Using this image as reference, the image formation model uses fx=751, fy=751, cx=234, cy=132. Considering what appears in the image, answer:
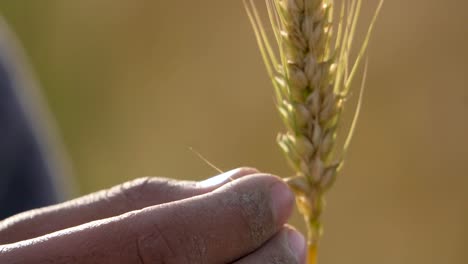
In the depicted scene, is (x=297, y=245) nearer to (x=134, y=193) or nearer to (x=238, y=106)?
(x=134, y=193)

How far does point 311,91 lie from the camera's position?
137 cm

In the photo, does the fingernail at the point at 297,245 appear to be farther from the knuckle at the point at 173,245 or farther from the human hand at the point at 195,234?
the knuckle at the point at 173,245

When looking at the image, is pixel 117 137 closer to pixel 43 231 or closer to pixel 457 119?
pixel 457 119

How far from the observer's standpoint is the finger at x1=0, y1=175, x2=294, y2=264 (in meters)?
1.30

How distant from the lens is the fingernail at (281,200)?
139 cm

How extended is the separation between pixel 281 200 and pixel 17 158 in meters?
2.11

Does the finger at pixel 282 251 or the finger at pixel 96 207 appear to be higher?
→ the finger at pixel 96 207

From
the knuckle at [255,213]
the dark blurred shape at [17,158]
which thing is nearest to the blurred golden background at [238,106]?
the dark blurred shape at [17,158]

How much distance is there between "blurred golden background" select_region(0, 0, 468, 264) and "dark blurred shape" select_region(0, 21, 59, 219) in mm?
2101

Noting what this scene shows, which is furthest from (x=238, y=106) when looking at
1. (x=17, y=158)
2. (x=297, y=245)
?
(x=297, y=245)

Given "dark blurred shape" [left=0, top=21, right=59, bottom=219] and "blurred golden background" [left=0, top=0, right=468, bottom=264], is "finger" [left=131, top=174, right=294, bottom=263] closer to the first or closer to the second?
"dark blurred shape" [left=0, top=21, right=59, bottom=219]

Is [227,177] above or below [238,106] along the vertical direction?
above

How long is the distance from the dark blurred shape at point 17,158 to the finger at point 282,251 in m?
2.03

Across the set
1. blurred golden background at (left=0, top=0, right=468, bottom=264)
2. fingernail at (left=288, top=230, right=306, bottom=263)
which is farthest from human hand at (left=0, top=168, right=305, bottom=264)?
blurred golden background at (left=0, top=0, right=468, bottom=264)
